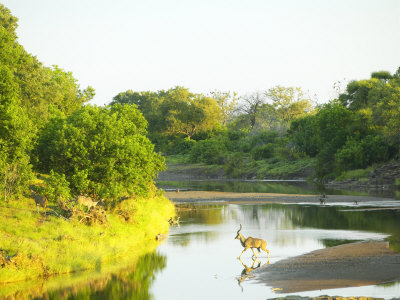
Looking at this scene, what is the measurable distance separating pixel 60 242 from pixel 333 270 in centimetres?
1344

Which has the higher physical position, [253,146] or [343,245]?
[253,146]

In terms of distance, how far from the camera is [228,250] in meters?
36.6

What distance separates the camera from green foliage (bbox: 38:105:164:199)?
38.6 m

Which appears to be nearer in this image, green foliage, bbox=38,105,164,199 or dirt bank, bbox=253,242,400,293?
dirt bank, bbox=253,242,400,293

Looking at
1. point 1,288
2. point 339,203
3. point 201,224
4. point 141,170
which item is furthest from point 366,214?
point 1,288

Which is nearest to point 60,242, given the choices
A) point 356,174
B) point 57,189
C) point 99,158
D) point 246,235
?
point 57,189

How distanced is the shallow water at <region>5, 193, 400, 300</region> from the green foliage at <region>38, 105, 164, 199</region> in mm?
4866

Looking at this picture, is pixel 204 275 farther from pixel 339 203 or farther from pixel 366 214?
pixel 339 203

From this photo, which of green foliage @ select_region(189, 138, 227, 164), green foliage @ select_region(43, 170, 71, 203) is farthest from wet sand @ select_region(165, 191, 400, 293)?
green foliage @ select_region(189, 138, 227, 164)

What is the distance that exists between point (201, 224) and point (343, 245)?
15378mm

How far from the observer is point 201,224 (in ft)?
160

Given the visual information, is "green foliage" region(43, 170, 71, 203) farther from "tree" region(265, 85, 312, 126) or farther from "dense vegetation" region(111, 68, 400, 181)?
"tree" region(265, 85, 312, 126)

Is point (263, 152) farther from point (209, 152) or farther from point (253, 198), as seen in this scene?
point (253, 198)

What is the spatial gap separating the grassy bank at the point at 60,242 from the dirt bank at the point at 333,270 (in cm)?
884
